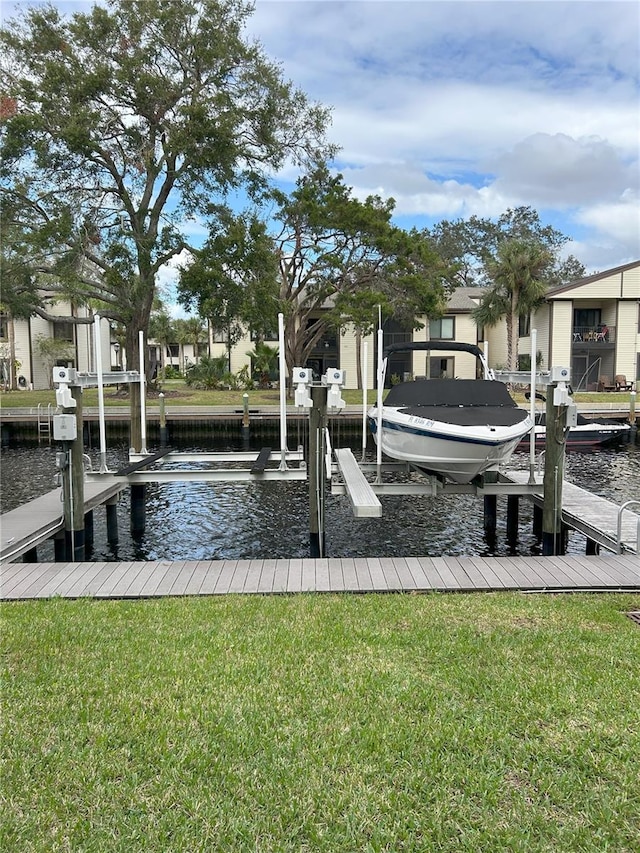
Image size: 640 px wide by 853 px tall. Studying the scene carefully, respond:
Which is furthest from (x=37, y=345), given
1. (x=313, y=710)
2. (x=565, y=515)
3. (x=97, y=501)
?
(x=313, y=710)

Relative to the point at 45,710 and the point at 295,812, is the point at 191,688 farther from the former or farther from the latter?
the point at 295,812

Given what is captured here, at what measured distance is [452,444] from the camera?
8461mm

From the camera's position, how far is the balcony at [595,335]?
112 ft

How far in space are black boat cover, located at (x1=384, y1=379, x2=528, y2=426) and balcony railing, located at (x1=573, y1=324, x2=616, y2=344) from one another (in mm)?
27829

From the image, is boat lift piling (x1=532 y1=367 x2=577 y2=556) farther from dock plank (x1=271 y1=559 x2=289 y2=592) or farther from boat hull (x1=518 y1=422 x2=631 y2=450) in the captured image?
boat hull (x1=518 y1=422 x2=631 y2=450)

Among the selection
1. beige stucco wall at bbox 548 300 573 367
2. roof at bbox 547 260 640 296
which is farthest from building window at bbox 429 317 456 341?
roof at bbox 547 260 640 296

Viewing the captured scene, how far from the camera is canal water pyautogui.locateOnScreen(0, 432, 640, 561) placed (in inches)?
393

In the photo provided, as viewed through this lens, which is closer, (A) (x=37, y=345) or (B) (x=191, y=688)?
(B) (x=191, y=688)

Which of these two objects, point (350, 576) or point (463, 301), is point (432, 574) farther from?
point (463, 301)

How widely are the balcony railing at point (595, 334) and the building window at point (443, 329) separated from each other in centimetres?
677

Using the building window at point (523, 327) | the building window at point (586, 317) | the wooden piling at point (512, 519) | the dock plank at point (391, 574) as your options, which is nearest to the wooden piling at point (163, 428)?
the wooden piling at point (512, 519)

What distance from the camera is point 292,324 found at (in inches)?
1254

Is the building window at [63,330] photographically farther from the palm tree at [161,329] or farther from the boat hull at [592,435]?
the boat hull at [592,435]

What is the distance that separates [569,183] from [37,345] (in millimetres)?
46220
